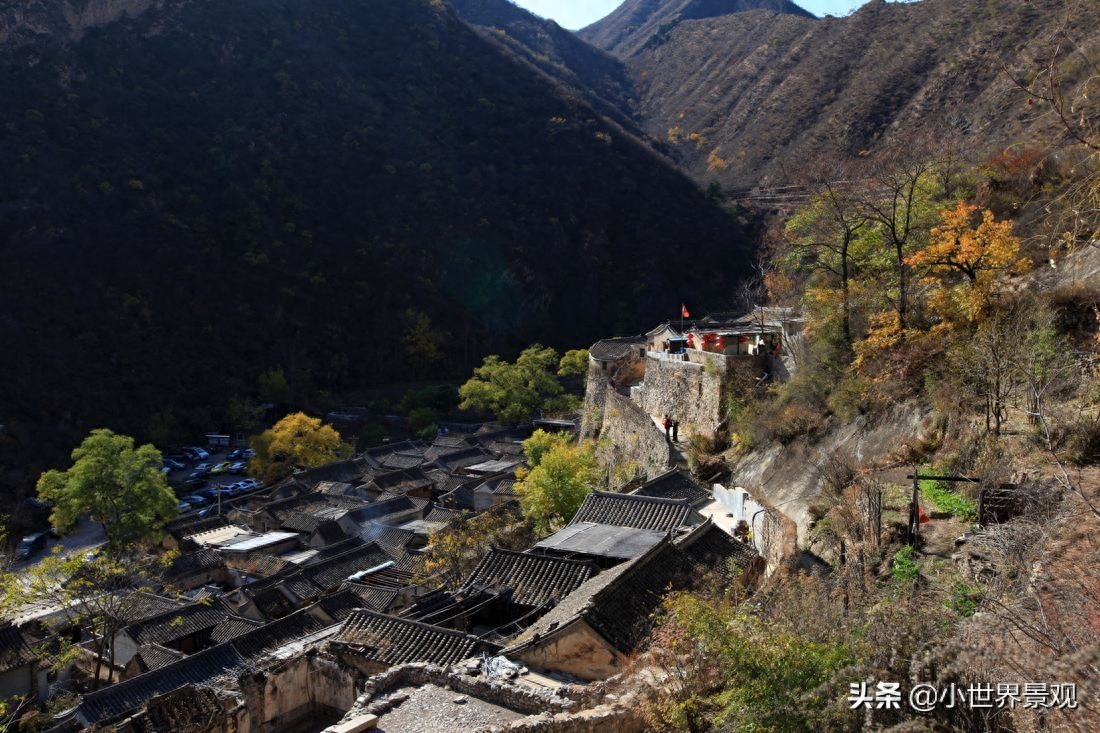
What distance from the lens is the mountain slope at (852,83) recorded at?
40375 mm

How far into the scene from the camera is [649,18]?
166000mm

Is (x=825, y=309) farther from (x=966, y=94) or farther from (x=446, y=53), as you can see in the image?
(x=446, y=53)

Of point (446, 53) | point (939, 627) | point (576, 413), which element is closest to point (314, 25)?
point (446, 53)

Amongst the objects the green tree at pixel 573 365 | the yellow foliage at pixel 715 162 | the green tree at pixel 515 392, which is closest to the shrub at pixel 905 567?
the green tree at pixel 515 392

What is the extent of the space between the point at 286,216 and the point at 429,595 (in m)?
56.5

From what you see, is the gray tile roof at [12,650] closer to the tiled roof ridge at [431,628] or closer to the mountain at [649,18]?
the tiled roof ridge at [431,628]

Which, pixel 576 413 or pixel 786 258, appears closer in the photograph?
pixel 786 258

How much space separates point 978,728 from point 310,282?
62.0 metres

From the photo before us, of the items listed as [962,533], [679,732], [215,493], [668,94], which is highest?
[668,94]

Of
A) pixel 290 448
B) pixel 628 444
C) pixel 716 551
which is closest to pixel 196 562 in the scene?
pixel 290 448

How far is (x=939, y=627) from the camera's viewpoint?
6.03 meters

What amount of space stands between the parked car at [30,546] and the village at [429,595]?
276 inches

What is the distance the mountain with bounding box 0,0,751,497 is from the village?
64.4 feet

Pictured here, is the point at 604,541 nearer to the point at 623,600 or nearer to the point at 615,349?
the point at 623,600
